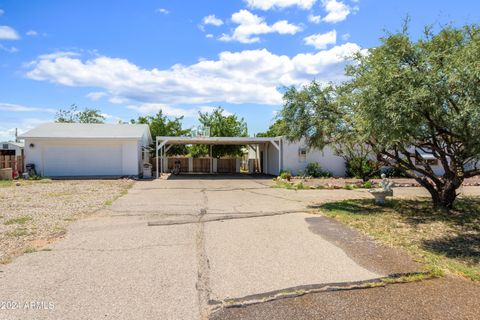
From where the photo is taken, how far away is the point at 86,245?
6051mm

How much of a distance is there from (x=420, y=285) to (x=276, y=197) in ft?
28.5

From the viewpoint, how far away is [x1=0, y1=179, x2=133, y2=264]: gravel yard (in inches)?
241

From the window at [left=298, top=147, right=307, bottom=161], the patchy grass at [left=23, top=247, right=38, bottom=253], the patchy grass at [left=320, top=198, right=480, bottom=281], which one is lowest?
the patchy grass at [left=320, top=198, right=480, bottom=281]

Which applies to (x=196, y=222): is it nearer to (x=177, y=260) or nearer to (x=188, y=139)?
(x=177, y=260)

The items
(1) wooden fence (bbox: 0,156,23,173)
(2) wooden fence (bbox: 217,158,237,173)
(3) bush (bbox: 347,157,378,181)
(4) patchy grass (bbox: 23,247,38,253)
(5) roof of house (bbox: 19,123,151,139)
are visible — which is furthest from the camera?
(2) wooden fence (bbox: 217,158,237,173)

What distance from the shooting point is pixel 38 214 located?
8.87 m

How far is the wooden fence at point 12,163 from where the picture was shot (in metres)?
19.7

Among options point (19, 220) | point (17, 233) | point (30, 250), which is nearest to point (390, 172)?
point (19, 220)

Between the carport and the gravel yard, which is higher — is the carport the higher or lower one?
the higher one

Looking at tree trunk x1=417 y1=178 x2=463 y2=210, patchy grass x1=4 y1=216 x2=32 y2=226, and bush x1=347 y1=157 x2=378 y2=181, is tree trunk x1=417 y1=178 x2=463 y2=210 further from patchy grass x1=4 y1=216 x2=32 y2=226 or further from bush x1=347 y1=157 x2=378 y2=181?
bush x1=347 y1=157 x2=378 y2=181

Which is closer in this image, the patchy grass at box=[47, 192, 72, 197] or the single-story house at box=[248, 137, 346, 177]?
the patchy grass at box=[47, 192, 72, 197]

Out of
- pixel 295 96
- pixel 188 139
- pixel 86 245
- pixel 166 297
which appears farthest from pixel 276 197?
pixel 188 139

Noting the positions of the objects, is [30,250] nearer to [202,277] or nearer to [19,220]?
[19,220]

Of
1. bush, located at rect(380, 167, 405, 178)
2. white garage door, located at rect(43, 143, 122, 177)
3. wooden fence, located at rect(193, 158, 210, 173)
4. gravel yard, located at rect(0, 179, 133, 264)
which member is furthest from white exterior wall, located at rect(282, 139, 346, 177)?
gravel yard, located at rect(0, 179, 133, 264)
